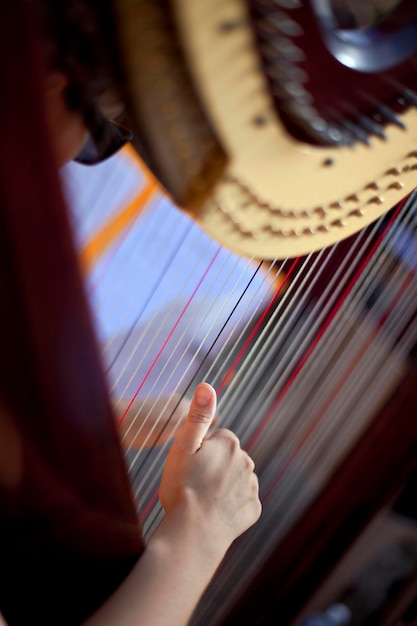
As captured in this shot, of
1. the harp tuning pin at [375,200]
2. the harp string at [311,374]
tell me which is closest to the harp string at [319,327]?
the harp string at [311,374]

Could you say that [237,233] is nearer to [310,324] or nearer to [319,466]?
[310,324]

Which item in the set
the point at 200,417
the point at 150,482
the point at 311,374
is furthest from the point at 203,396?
the point at 311,374

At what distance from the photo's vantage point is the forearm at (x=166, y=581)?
0.66 m

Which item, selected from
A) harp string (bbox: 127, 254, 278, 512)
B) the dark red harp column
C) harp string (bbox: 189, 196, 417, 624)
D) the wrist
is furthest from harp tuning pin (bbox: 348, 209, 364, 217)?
harp string (bbox: 189, 196, 417, 624)

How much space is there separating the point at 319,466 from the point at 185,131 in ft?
3.24

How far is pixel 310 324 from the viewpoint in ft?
3.53

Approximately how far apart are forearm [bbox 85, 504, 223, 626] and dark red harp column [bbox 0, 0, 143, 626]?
21 mm

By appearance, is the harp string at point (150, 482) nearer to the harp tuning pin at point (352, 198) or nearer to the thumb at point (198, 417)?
the thumb at point (198, 417)

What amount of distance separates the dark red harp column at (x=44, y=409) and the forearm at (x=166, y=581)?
0.02m

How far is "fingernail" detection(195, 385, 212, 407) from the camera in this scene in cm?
80

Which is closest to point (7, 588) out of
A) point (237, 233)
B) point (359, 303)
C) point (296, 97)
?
point (237, 233)

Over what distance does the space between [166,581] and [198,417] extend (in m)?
0.20

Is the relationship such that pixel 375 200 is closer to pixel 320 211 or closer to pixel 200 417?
pixel 320 211

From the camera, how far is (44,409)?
0.50 m
